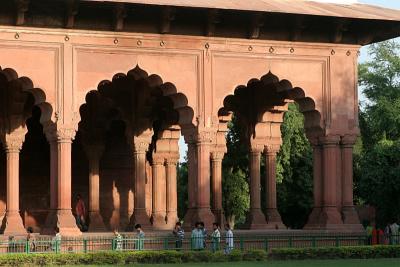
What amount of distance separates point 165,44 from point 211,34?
130 centimetres

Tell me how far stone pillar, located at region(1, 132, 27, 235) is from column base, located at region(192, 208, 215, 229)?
4.51 meters

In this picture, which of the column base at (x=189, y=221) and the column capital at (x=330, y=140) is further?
the column capital at (x=330, y=140)

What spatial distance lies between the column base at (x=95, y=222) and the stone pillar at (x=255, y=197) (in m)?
4.57

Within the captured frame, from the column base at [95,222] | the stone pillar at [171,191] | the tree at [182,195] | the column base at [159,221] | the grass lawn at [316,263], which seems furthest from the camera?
the tree at [182,195]

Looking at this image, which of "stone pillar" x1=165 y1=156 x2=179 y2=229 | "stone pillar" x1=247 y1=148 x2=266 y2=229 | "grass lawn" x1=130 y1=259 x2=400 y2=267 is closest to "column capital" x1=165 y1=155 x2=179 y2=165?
"stone pillar" x1=165 y1=156 x2=179 y2=229

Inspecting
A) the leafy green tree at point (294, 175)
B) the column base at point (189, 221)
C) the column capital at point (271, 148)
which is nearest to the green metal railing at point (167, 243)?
the column base at point (189, 221)

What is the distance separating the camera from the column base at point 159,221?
1308 inches

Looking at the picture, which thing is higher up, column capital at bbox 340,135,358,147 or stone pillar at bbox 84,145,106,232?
column capital at bbox 340,135,358,147

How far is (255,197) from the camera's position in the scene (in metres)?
31.9

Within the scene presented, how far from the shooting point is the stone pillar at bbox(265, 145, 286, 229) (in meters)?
31.8

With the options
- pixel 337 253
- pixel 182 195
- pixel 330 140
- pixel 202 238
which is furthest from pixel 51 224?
pixel 182 195

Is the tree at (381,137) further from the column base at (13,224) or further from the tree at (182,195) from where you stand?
the column base at (13,224)

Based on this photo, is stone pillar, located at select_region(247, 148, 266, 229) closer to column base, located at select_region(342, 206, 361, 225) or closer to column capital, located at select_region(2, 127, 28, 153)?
column base, located at select_region(342, 206, 361, 225)

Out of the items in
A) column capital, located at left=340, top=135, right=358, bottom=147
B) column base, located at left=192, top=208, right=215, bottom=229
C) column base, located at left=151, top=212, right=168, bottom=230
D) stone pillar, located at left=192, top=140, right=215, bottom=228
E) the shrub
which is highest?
column capital, located at left=340, top=135, right=358, bottom=147
